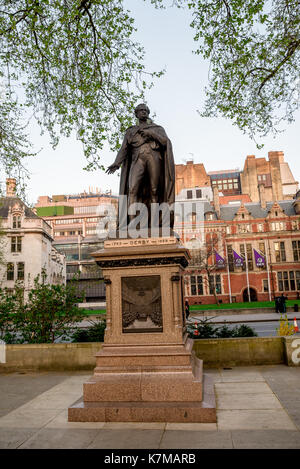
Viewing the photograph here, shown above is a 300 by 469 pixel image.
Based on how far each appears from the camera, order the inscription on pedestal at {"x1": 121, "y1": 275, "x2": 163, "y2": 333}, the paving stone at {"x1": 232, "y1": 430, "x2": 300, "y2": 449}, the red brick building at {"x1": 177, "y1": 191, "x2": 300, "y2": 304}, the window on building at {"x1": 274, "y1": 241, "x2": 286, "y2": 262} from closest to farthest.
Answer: the paving stone at {"x1": 232, "y1": 430, "x2": 300, "y2": 449}
the inscription on pedestal at {"x1": 121, "y1": 275, "x2": 163, "y2": 333}
the red brick building at {"x1": 177, "y1": 191, "x2": 300, "y2": 304}
the window on building at {"x1": 274, "y1": 241, "x2": 286, "y2": 262}

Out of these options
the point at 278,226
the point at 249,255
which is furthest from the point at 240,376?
the point at 278,226

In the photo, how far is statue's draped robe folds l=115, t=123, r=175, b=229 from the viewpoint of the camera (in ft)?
21.6

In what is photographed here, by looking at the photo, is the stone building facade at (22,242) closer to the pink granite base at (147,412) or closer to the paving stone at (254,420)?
the pink granite base at (147,412)

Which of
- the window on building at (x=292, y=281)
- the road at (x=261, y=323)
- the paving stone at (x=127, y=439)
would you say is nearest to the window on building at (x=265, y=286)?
the window on building at (x=292, y=281)

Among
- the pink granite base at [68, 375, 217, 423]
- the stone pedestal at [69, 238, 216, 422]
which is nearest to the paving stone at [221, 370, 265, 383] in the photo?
the stone pedestal at [69, 238, 216, 422]

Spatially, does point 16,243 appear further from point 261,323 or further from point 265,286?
point 265,286

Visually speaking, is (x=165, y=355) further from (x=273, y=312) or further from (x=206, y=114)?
(x=273, y=312)

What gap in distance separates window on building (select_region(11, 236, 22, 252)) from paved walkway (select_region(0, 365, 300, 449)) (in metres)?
41.6

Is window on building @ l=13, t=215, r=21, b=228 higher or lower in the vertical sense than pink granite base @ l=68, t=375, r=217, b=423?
higher

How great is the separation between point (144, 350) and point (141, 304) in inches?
27.9

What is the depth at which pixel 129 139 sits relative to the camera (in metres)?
6.79

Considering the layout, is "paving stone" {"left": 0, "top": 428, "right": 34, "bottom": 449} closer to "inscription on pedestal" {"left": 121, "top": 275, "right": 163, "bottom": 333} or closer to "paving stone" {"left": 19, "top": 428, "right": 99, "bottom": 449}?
"paving stone" {"left": 19, "top": 428, "right": 99, "bottom": 449}
